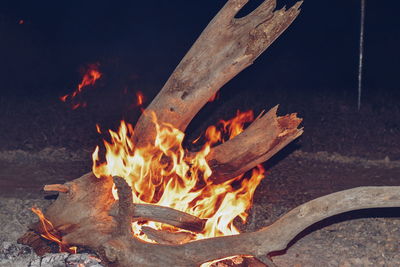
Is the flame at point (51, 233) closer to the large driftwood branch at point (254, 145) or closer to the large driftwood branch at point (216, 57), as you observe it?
the large driftwood branch at point (216, 57)

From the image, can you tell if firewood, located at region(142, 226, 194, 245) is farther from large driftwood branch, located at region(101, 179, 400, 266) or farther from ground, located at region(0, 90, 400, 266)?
ground, located at region(0, 90, 400, 266)

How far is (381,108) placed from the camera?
10.7m

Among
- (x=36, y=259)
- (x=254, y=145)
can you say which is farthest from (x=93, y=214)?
(x=254, y=145)

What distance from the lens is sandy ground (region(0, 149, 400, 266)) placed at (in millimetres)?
5895

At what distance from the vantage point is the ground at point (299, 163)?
6137mm

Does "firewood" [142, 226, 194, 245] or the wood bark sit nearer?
the wood bark

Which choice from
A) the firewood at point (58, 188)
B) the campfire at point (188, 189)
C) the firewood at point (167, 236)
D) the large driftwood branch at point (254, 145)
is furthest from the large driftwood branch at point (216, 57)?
the firewood at point (167, 236)

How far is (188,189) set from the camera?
6211 millimetres

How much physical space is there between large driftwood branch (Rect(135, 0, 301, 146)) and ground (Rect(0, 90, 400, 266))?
149 cm

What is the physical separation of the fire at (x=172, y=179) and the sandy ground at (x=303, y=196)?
1.81ft

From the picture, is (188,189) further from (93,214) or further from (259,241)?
(259,241)

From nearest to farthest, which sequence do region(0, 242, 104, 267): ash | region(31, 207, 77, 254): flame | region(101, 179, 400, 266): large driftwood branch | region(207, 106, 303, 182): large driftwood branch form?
1. region(101, 179, 400, 266): large driftwood branch
2. region(0, 242, 104, 267): ash
3. region(31, 207, 77, 254): flame
4. region(207, 106, 303, 182): large driftwood branch

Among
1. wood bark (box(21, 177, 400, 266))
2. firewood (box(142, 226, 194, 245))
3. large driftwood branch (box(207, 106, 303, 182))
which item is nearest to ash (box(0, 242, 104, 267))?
wood bark (box(21, 177, 400, 266))

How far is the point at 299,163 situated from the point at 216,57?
128 inches
